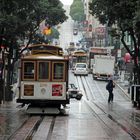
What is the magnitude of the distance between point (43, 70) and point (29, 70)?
0.71m

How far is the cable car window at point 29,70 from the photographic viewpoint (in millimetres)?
28688

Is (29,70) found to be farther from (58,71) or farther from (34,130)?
(34,130)

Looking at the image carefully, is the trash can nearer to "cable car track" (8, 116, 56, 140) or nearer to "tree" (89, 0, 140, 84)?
"tree" (89, 0, 140, 84)

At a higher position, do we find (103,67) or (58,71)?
(103,67)

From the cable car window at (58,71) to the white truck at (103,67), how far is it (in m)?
43.2

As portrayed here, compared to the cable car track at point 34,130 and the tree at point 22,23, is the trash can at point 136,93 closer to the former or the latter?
the tree at point 22,23

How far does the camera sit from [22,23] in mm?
41281

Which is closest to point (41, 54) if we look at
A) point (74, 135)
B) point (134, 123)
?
point (134, 123)

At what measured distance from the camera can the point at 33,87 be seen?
28.5 meters

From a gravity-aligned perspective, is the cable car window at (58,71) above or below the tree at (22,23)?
below

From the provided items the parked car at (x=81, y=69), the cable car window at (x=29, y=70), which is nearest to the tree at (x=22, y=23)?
the cable car window at (x=29, y=70)

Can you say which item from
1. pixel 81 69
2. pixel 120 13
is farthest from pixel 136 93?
pixel 81 69

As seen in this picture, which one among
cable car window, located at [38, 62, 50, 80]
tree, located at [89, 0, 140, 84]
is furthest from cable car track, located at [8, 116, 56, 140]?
tree, located at [89, 0, 140, 84]

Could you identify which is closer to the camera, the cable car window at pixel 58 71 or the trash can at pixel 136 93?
the cable car window at pixel 58 71
